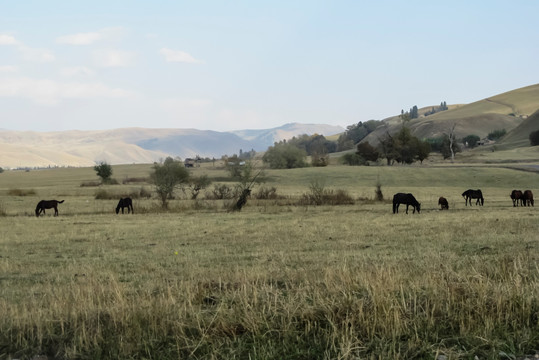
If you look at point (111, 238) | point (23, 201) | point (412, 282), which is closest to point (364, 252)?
point (412, 282)

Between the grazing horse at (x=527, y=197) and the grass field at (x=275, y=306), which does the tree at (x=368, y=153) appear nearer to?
the grazing horse at (x=527, y=197)

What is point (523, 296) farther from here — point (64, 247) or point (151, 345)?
point (64, 247)

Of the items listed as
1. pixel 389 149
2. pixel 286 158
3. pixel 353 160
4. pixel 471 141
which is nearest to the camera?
pixel 389 149

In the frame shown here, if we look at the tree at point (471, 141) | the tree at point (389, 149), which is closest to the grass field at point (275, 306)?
the tree at point (389, 149)

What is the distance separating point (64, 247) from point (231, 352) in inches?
592

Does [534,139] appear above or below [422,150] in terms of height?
above

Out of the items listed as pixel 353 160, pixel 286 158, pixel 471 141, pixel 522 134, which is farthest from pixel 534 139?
pixel 286 158

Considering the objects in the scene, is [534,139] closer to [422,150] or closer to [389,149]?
[422,150]

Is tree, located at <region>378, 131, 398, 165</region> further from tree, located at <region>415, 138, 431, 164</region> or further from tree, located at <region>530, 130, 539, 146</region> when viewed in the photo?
tree, located at <region>530, 130, 539, 146</region>

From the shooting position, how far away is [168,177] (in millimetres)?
53875

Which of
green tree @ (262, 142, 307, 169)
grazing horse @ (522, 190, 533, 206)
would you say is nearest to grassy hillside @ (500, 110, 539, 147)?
green tree @ (262, 142, 307, 169)

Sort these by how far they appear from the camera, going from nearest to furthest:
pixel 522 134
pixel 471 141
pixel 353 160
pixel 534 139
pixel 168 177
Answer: pixel 168 177 < pixel 353 160 < pixel 534 139 < pixel 522 134 < pixel 471 141

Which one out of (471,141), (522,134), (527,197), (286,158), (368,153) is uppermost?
(522,134)

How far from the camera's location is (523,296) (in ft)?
23.3
